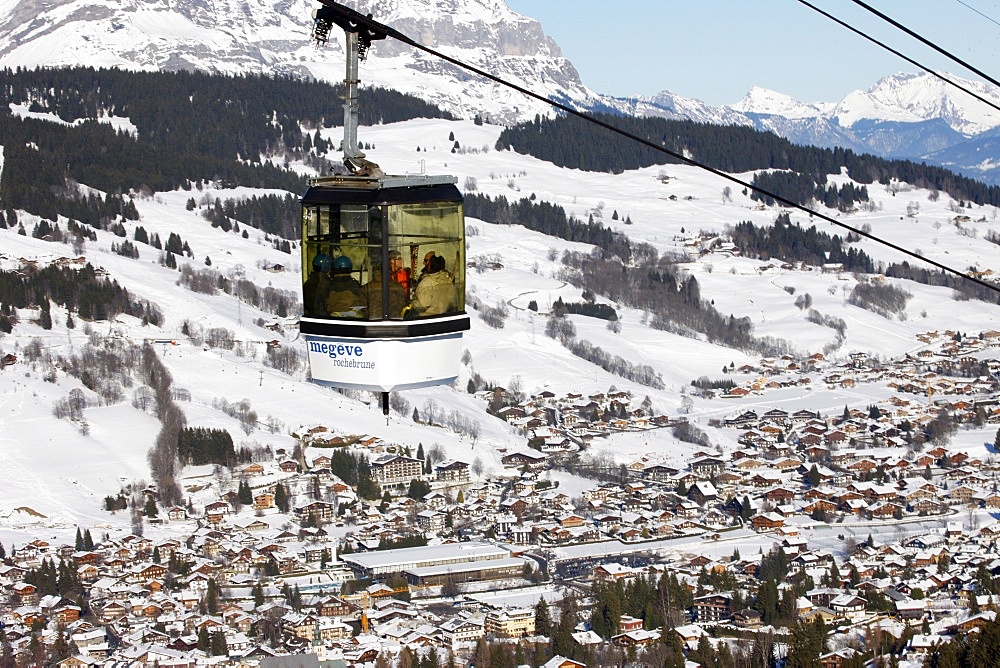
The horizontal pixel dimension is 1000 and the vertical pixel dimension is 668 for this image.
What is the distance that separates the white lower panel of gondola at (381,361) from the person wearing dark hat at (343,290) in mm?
206

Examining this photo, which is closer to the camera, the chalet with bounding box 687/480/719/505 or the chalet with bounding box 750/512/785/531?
the chalet with bounding box 750/512/785/531

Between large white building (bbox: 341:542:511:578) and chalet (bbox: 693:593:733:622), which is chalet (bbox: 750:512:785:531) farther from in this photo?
chalet (bbox: 693:593:733:622)

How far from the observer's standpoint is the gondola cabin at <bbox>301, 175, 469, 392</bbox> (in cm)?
1195

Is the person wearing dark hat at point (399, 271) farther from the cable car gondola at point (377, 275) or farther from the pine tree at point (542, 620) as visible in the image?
the pine tree at point (542, 620)

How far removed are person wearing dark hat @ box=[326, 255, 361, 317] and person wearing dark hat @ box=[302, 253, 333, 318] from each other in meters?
0.04

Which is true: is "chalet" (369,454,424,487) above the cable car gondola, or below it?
below

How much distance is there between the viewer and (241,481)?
66.6m

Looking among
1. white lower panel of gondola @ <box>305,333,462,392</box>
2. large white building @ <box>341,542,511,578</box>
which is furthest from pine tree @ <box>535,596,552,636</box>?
white lower panel of gondola @ <box>305,333,462,392</box>

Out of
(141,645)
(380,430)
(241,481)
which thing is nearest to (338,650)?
(141,645)

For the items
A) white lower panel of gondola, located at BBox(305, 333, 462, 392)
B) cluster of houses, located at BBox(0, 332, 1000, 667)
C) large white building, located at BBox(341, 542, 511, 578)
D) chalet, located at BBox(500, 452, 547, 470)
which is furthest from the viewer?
chalet, located at BBox(500, 452, 547, 470)

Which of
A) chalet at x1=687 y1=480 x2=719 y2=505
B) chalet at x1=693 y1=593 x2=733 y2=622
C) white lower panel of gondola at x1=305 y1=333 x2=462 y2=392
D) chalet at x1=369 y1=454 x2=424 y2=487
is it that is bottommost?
chalet at x1=687 y1=480 x2=719 y2=505

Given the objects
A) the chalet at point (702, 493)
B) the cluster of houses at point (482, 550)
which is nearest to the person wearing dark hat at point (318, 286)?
the cluster of houses at point (482, 550)

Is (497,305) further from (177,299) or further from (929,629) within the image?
(929,629)

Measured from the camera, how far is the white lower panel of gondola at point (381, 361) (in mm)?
12047
